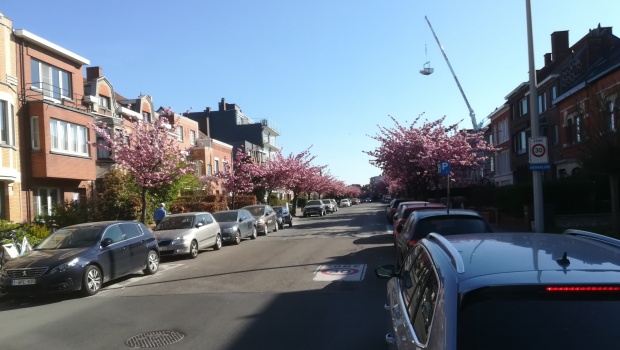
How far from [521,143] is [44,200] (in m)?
35.5

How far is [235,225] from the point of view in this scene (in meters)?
20.6

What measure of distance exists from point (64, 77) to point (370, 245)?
17.0 m

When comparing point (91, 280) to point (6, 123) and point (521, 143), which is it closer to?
point (6, 123)

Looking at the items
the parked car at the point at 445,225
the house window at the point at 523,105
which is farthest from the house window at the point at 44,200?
the house window at the point at 523,105

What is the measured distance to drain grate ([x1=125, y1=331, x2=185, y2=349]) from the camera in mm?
6418

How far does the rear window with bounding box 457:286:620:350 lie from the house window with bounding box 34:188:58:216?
22.6 meters

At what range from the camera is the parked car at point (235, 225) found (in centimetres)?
2023

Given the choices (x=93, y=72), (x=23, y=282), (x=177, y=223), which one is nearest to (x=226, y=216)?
(x=177, y=223)

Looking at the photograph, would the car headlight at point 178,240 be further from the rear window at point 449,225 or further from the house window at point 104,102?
the house window at point 104,102

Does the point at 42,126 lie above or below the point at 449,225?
above

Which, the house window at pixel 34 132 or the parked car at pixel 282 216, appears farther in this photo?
the parked car at pixel 282 216

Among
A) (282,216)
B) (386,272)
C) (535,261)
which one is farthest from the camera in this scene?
(282,216)

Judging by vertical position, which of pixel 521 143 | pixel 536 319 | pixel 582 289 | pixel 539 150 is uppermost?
pixel 521 143

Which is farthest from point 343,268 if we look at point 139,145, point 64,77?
point 64,77
